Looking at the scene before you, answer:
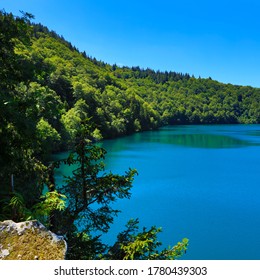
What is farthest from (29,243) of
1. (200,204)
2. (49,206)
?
(200,204)

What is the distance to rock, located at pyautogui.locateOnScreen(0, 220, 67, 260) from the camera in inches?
107

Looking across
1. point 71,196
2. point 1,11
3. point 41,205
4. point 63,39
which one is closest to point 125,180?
point 71,196

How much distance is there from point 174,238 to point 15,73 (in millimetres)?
13026

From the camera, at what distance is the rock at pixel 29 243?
2.71 meters

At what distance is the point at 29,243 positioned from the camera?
2775 mm

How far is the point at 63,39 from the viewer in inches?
6196

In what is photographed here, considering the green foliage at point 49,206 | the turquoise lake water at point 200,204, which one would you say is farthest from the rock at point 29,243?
the turquoise lake water at point 200,204

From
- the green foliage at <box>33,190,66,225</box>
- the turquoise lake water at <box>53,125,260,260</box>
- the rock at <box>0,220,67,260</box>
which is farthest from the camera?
the turquoise lake water at <box>53,125,260,260</box>

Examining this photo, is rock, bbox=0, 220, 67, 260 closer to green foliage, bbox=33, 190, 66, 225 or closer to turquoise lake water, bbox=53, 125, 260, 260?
green foliage, bbox=33, 190, 66, 225

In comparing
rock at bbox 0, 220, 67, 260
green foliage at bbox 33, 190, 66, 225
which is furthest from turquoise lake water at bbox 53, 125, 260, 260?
rock at bbox 0, 220, 67, 260

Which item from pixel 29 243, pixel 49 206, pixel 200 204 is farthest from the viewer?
pixel 200 204

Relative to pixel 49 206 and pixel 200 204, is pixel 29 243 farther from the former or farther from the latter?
pixel 200 204

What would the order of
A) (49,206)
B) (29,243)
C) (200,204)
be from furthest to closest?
(200,204)
(49,206)
(29,243)

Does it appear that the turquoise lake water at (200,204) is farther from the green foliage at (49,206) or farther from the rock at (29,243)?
the rock at (29,243)
